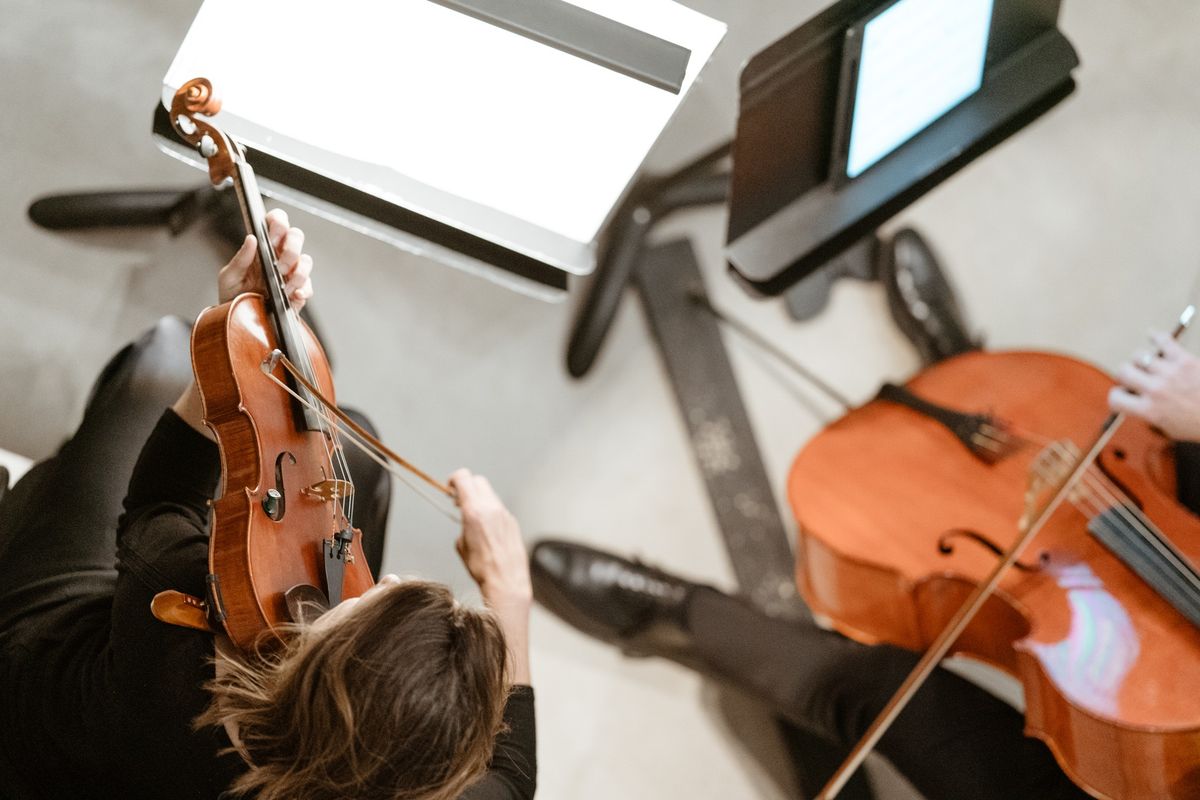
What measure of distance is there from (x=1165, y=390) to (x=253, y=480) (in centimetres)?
131

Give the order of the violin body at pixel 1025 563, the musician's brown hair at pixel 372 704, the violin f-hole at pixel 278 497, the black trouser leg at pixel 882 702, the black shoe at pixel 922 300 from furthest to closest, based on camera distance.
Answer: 1. the black shoe at pixel 922 300
2. the black trouser leg at pixel 882 702
3. the violin body at pixel 1025 563
4. the violin f-hole at pixel 278 497
5. the musician's brown hair at pixel 372 704

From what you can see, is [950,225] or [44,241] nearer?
[44,241]

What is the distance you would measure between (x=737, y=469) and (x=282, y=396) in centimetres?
127

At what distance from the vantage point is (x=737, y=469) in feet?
7.20

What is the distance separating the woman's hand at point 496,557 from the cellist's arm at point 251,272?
355 millimetres

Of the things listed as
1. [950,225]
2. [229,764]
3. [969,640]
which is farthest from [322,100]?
[950,225]

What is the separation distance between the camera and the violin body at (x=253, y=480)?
996 millimetres

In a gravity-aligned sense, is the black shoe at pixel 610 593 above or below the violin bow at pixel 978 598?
below

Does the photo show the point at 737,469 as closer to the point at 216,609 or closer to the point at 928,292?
the point at 928,292

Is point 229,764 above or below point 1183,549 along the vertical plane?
below

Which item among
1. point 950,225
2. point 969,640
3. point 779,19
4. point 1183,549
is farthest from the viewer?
point 950,225

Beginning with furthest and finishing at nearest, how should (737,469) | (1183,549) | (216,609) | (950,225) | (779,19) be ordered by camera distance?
(950,225) < (737,469) < (779,19) < (1183,549) < (216,609)

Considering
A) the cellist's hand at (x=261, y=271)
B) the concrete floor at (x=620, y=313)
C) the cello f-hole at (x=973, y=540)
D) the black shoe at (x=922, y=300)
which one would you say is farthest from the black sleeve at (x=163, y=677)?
the black shoe at (x=922, y=300)

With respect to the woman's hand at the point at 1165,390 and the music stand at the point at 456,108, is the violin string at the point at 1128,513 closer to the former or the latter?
the woman's hand at the point at 1165,390
